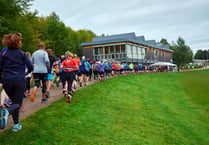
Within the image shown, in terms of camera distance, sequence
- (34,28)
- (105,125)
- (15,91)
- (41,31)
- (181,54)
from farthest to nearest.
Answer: (181,54) < (41,31) < (34,28) < (105,125) < (15,91)

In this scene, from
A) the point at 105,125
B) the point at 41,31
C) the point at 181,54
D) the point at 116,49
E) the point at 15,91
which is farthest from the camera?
the point at 181,54

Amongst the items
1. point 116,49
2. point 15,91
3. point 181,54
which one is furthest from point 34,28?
point 181,54

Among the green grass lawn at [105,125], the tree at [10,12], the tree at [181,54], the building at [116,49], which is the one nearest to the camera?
the green grass lawn at [105,125]

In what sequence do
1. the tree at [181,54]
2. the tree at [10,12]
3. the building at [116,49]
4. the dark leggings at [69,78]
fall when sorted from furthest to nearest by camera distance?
the tree at [181,54] → the building at [116,49] → the tree at [10,12] → the dark leggings at [69,78]

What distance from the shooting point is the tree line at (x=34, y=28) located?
2465 centimetres

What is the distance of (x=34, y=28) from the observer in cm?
4669

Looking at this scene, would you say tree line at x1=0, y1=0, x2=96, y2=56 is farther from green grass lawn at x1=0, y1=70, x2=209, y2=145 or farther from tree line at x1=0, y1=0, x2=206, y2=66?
green grass lawn at x1=0, y1=70, x2=209, y2=145

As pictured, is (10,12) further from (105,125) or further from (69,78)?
(105,125)

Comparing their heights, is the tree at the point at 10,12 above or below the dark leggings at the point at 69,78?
above

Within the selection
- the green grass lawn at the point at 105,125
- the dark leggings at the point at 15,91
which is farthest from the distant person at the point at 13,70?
the green grass lawn at the point at 105,125

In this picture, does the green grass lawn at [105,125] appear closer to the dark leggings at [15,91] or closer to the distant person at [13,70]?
the dark leggings at [15,91]

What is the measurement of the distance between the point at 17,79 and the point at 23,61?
0.48 m

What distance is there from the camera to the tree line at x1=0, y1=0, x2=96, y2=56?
80.9 ft

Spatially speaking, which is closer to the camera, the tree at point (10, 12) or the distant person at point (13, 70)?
the distant person at point (13, 70)
